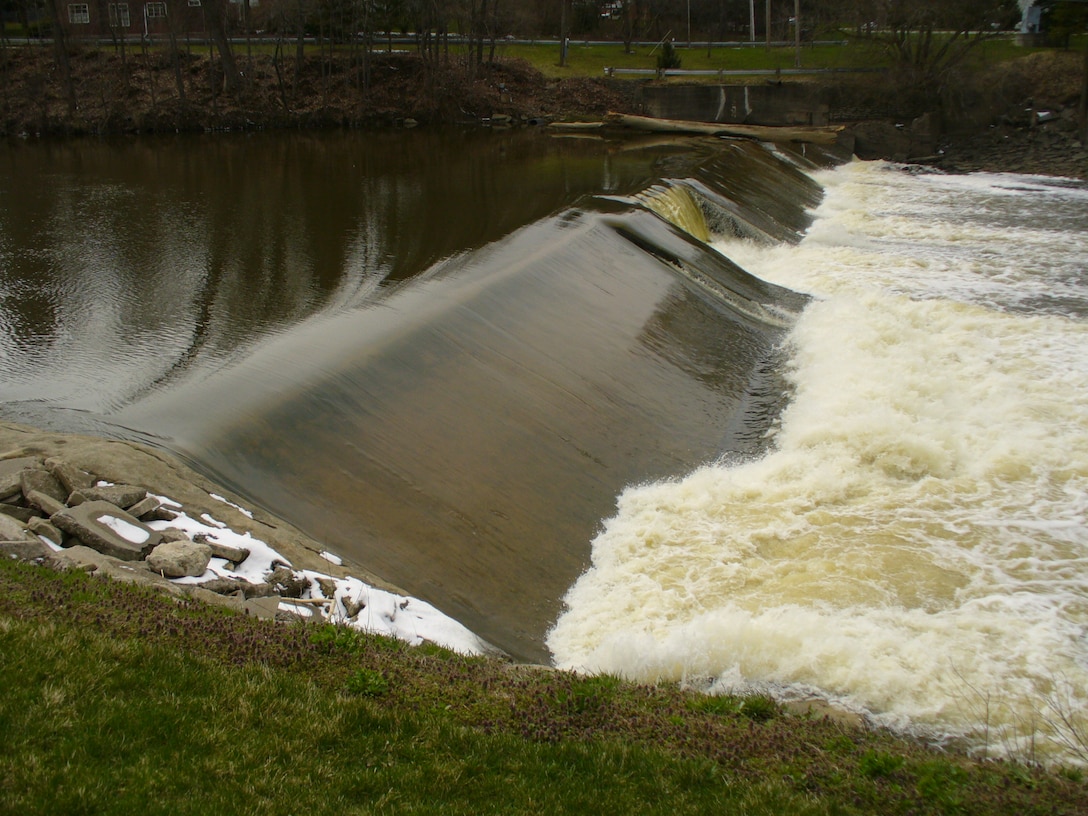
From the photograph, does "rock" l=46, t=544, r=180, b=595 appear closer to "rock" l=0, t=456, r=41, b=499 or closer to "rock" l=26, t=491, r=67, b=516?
"rock" l=26, t=491, r=67, b=516

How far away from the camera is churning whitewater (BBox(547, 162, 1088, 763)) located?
7.55m

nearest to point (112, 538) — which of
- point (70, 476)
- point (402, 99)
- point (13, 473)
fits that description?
point (70, 476)

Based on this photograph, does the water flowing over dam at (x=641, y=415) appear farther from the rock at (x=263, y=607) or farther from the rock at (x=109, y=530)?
the rock at (x=263, y=607)

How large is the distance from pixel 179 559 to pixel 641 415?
7.31 metres

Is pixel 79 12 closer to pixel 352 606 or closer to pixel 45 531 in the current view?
pixel 45 531

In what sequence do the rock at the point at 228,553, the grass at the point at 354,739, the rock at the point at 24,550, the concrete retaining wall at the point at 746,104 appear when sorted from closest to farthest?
1. the grass at the point at 354,739
2. the rock at the point at 24,550
3. the rock at the point at 228,553
4. the concrete retaining wall at the point at 746,104

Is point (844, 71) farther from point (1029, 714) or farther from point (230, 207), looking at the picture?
point (1029, 714)

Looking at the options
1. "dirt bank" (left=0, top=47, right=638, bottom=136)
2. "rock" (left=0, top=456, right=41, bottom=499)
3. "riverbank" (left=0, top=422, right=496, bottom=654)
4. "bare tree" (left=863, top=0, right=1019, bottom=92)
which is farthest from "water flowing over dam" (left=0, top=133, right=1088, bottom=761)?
"bare tree" (left=863, top=0, right=1019, bottom=92)

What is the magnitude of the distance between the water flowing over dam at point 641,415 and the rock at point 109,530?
1.53 metres

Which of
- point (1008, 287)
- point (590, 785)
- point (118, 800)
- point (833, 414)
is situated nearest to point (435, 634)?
point (590, 785)

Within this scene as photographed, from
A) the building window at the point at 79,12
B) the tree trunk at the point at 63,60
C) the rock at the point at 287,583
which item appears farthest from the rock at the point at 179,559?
the building window at the point at 79,12

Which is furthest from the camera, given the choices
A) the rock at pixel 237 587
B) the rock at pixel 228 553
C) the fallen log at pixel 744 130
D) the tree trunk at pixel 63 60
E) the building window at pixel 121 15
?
the building window at pixel 121 15

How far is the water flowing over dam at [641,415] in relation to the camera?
27.4 ft

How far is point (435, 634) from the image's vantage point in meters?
7.59
